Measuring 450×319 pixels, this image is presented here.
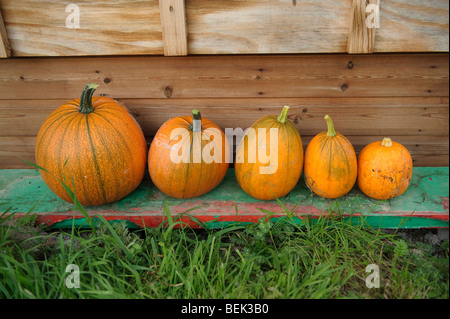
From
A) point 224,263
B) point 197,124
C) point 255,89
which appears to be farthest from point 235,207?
point 255,89

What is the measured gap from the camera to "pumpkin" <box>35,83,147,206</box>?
76.1 inches

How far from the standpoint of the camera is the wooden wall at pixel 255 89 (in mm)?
2232

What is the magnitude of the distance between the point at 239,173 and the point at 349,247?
2.60 ft

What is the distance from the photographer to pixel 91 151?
1932 mm

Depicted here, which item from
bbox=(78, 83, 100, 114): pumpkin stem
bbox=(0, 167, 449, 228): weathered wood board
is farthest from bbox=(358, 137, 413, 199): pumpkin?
bbox=(78, 83, 100, 114): pumpkin stem

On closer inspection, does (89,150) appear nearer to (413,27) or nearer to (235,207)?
(235,207)

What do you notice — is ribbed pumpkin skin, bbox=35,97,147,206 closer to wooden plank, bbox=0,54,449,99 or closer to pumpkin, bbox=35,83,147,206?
pumpkin, bbox=35,83,147,206

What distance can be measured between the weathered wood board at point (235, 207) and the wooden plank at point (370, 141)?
0.29 meters

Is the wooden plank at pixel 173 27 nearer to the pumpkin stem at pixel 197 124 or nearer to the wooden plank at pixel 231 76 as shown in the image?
the wooden plank at pixel 231 76

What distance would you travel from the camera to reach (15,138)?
2.49 m

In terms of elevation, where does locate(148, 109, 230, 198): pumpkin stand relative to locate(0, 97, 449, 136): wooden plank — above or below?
below

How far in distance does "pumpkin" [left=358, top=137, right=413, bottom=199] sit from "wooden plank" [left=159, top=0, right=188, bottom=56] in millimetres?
1306

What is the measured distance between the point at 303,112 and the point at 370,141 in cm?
55
